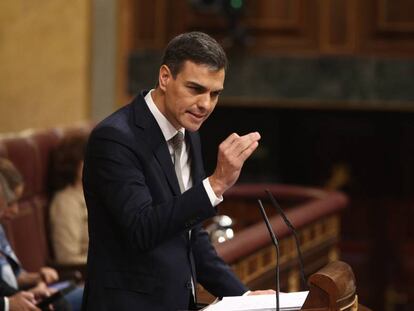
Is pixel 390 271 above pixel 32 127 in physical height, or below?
below

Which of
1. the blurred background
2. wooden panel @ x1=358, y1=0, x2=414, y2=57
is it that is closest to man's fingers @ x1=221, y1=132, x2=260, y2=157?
the blurred background

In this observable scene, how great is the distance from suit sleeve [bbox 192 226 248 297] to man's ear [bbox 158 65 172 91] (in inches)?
16.3

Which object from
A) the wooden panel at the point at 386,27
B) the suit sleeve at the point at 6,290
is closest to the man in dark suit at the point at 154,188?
the suit sleeve at the point at 6,290

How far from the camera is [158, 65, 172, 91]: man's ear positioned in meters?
2.30

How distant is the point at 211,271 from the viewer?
8.43 ft

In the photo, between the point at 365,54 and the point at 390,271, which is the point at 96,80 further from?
the point at 390,271

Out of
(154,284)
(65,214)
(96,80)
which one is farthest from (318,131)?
(154,284)

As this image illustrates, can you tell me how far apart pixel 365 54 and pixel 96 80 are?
1681 millimetres

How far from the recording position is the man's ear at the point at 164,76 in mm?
2301

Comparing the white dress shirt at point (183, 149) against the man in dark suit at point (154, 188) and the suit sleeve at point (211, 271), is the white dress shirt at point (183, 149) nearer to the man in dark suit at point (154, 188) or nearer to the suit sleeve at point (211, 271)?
the man in dark suit at point (154, 188)

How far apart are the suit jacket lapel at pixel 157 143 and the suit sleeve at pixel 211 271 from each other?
0.87 feet

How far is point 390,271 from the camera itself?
720 cm

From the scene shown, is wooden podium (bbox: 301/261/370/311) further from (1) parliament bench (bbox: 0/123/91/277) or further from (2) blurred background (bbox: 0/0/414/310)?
(2) blurred background (bbox: 0/0/414/310)

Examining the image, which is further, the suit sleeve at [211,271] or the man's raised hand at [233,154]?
the suit sleeve at [211,271]
